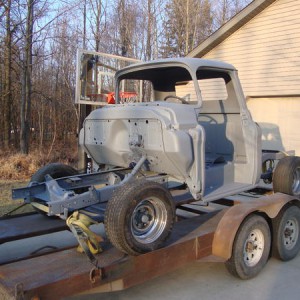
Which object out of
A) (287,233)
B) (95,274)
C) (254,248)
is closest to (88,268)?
(95,274)

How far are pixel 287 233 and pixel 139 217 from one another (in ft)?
8.42

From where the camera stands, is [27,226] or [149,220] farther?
[27,226]

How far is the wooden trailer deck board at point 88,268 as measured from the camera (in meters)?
3.07

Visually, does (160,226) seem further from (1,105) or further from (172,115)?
(1,105)

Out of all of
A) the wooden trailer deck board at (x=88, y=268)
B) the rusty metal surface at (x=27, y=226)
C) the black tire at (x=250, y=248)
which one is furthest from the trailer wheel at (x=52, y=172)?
the black tire at (x=250, y=248)

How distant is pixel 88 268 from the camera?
341cm

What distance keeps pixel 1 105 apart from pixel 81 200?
1675 cm

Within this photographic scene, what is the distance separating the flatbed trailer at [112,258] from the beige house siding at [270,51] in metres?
6.94

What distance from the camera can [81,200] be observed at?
4191 millimetres

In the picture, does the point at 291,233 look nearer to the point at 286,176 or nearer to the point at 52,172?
the point at 286,176

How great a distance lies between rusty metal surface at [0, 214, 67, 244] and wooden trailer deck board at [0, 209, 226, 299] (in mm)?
563

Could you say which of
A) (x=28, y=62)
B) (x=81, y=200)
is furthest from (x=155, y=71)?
(x=28, y=62)

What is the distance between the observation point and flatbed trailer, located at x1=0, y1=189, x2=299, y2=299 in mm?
3144

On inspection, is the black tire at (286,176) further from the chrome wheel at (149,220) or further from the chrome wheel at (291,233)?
the chrome wheel at (149,220)
